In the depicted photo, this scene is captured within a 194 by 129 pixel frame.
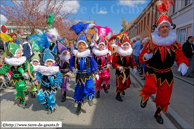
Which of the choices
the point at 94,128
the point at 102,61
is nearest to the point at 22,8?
the point at 102,61

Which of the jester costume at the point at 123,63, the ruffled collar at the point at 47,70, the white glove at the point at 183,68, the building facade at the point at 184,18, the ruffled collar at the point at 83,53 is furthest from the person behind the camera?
the building facade at the point at 184,18

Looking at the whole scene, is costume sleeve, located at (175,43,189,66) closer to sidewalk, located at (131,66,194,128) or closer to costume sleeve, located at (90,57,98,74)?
sidewalk, located at (131,66,194,128)

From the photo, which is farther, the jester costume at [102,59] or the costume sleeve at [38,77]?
the jester costume at [102,59]

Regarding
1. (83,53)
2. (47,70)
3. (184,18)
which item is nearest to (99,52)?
(83,53)

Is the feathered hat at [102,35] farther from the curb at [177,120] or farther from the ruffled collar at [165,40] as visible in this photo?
the curb at [177,120]

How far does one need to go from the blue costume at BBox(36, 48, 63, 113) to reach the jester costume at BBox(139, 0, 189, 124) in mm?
2317

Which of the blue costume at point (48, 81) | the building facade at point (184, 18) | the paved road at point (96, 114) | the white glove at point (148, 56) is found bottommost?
the paved road at point (96, 114)

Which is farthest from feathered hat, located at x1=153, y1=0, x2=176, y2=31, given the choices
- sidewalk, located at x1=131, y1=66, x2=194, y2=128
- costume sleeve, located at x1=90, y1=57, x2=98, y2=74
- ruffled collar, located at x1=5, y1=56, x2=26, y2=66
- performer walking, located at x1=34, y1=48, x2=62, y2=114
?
ruffled collar, located at x1=5, y1=56, x2=26, y2=66

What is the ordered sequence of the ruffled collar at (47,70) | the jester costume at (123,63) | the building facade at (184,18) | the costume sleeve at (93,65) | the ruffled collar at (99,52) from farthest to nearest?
the building facade at (184,18) → the ruffled collar at (99,52) → the jester costume at (123,63) → the costume sleeve at (93,65) → the ruffled collar at (47,70)

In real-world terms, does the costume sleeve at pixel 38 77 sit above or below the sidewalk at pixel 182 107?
above

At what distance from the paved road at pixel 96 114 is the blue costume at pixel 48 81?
1.21 feet

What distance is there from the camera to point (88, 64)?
3820 millimetres

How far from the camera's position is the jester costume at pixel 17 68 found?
389 centimetres

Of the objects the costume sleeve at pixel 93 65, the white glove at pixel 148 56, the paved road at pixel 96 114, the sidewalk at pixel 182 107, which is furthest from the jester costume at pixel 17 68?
the sidewalk at pixel 182 107
